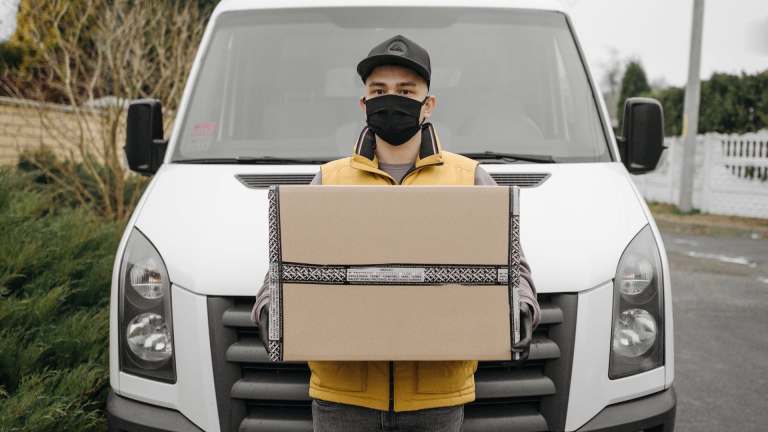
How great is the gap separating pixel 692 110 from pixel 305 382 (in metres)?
15.3

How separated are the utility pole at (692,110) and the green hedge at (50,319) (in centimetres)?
1380

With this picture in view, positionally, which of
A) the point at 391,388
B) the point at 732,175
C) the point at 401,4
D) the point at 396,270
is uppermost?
the point at 401,4

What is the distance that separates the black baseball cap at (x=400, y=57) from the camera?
2154 millimetres

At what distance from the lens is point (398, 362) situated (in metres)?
2.15

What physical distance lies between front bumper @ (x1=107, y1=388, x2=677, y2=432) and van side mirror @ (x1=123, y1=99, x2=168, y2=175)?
49.0 inches

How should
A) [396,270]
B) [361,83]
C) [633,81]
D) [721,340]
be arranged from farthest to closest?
[633,81], [721,340], [361,83], [396,270]

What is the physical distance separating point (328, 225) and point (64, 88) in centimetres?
743

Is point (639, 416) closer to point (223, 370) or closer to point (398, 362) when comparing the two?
point (398, 362)

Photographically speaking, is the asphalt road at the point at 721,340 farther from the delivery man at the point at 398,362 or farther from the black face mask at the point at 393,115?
the black face mask at the point at 393,115

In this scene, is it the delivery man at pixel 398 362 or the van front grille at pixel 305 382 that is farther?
the van front grille at pixel 305 382

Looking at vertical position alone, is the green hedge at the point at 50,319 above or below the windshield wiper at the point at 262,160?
below

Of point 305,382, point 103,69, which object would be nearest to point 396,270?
point 305,382

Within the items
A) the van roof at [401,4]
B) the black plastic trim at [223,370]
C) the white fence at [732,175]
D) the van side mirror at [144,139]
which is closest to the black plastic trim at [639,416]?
the black plastic trim at [223,370]

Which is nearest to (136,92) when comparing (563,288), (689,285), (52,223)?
(52,223)
